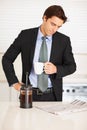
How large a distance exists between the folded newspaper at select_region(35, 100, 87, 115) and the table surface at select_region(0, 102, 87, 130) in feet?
0.13

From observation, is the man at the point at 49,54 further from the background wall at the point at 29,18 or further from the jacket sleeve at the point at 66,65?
the background wall at the point at 29,18

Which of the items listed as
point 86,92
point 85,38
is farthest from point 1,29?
point 86,92

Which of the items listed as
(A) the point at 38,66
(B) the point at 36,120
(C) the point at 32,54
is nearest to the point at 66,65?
(C) the point at 32,54

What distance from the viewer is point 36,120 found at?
159cm

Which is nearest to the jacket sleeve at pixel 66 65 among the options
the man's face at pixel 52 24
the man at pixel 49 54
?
the man at pixel 49 54

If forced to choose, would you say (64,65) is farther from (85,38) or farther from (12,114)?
(85,38)

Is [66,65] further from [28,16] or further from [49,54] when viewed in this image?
[28,16]

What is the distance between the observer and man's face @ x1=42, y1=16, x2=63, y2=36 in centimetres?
223

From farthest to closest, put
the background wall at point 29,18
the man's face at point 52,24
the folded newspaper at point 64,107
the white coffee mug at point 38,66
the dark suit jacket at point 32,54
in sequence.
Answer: the background wall at point 29,18, the dark suit jacket at point 32,54, the man's face at point 52,24, the white coffee mug at point 38,66, the folded newspaper at point 64,107

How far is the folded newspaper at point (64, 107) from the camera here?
180 centimetres

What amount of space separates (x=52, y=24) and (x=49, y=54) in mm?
252

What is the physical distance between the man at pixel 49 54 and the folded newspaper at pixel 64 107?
0.93 feet

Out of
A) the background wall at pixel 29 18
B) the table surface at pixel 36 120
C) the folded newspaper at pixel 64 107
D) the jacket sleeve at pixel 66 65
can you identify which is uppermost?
the background wall at pixel 29 18

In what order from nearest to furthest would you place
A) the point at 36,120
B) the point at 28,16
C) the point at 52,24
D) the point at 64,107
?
the point at 36,120, the point at 64,107, the point at 52,24, the point at 28,16
